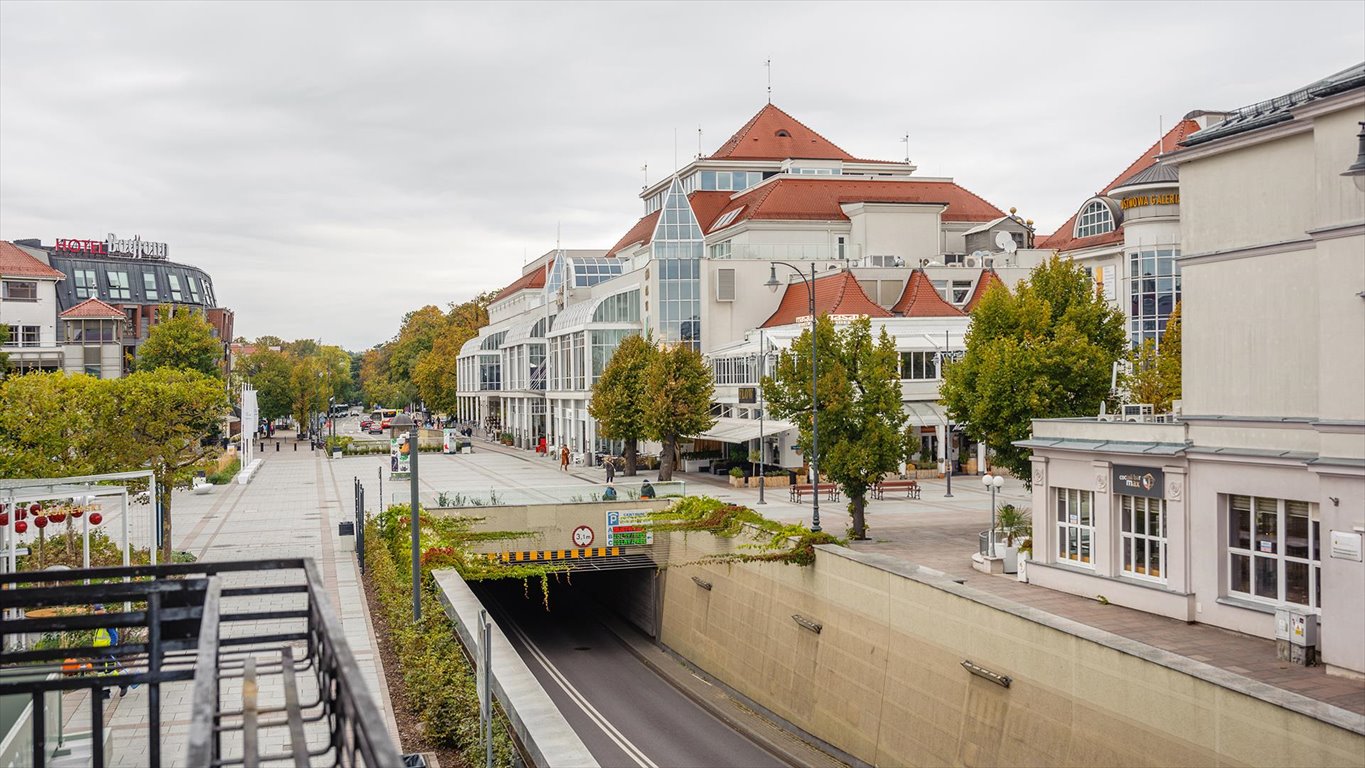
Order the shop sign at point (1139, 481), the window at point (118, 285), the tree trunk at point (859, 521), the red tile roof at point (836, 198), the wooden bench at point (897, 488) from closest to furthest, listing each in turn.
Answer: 1. the shop sign at point (1139, 481)
2. the tree trunk at point (859, 521)
3. the wooden bench at point (897, 488)
4. the red tile roof at point (836, 198)
5. the window at point (118, 285)

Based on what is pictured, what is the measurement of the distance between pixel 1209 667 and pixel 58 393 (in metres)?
25.9

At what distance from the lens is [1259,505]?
756 inches

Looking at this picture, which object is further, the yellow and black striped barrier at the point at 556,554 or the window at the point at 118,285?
the window at the point at 118,285

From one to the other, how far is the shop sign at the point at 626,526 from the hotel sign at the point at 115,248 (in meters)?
65.9

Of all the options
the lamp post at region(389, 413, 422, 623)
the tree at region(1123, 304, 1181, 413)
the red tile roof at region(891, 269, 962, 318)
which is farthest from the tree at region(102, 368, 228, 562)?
the red tile roof at region(891, 269, 962, 318)

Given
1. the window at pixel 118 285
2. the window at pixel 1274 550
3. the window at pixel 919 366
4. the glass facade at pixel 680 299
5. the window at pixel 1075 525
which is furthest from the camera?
the window at pixel 118 285

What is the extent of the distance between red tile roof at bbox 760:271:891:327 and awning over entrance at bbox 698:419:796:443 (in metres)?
6.53

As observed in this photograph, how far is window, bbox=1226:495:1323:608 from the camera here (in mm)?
17922

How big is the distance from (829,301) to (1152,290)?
16811 millimetres

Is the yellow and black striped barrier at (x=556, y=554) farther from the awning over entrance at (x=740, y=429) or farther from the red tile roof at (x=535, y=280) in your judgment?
the red tile roof at (x=535, y=280)

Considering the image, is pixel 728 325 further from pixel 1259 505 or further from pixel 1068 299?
pixel 1259 505

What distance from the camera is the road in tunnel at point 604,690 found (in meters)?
25.1

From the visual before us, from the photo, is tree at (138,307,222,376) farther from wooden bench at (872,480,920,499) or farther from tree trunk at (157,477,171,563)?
wooden bench at (872,480,920,499)

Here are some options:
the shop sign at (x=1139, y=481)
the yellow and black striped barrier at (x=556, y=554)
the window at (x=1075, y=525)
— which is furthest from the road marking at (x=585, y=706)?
the shop sign at (x=1139, y=481)
